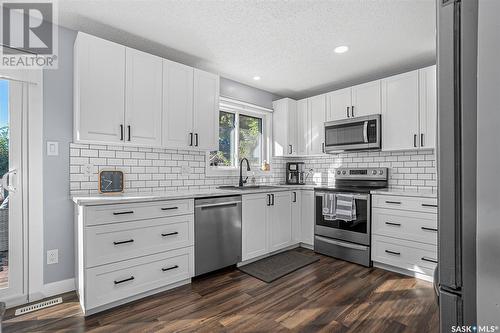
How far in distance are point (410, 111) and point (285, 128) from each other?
1749 millimetres

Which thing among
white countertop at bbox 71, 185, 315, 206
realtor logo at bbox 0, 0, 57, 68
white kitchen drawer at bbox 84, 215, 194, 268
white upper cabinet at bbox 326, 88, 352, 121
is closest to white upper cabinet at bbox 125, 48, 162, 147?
white countertop at bbox 71, 185, 315, 206

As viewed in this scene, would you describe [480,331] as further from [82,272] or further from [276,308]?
[82,272]

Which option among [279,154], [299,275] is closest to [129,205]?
[299,275]

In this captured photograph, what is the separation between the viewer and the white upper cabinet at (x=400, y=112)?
3.06 metres

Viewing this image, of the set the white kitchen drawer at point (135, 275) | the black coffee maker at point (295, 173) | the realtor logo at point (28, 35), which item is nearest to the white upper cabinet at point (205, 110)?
the white kitchen drawer at point (135, 275)

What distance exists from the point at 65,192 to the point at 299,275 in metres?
2.51

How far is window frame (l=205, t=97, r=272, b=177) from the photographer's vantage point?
11.9ft

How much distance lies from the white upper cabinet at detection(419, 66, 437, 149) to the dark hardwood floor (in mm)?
1557

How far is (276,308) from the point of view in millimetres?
2164

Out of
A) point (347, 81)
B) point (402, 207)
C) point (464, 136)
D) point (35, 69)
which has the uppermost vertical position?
point (347, 81)

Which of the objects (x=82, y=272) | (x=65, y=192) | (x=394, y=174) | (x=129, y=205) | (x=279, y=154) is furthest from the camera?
(x=279, y=154)

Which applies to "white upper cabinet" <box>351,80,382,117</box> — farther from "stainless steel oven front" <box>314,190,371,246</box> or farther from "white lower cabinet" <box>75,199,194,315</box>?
"white lower cabinet" <box>75,199,194,315</box>

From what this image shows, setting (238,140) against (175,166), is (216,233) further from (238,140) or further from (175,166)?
(238,140)

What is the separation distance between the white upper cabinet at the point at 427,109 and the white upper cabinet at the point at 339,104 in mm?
865
